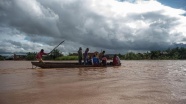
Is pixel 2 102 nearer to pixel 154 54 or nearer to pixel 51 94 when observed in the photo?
pixel 51 94

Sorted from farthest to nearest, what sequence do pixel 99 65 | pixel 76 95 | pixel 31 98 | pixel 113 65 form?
pixel 113 65, pixel 99 65, pixel 76 95, pixel 31 98

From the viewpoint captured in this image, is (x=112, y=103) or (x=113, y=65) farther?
(x=113, y=65)

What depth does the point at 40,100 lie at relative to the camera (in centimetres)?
554

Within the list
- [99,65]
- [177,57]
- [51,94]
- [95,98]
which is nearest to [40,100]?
[51,94]

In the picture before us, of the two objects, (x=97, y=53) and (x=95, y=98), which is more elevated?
(x=97, y=53)

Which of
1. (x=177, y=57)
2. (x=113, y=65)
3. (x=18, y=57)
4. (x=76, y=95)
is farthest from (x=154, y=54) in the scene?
(x=76, y=95)

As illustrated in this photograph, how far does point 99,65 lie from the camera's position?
66.2ft

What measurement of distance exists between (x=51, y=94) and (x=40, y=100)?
30.1 inches

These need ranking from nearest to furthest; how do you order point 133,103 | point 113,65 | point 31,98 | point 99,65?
point 133,103
point 31,98
point 99,65
point 113,65

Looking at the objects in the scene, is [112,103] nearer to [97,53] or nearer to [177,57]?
[97,53]

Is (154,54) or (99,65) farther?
(154,54)

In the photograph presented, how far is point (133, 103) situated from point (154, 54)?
55.8 meters

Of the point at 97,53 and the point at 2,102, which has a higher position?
the point at 97,53

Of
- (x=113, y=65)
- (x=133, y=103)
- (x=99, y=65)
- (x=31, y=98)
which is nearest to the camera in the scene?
(x=133, y=103)
